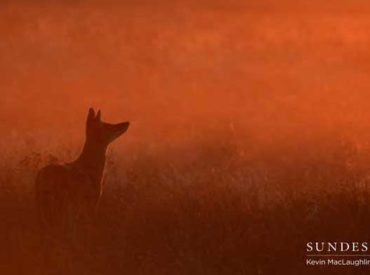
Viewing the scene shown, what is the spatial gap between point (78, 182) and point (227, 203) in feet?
2.38

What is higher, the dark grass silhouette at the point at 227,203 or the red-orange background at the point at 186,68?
the red-orange background at the point at 186,68

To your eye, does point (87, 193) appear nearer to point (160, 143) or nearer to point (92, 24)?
point (160, 143)

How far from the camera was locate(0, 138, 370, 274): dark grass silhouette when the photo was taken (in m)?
5.63

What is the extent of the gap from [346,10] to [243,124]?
72 centimetres

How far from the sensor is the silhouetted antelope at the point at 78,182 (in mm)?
5453

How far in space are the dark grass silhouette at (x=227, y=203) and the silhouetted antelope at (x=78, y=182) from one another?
4.0 inches

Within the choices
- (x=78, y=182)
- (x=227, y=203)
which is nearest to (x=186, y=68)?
(x=227, y=203)

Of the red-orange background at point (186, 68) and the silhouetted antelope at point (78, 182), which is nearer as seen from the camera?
the silhouetted antelope at point (78, 182)

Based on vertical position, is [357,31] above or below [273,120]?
above

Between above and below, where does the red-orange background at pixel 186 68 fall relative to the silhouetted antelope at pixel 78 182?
above

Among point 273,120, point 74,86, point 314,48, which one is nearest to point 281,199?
point 273,120

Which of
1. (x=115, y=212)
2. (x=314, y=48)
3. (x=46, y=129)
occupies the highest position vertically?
(x=314, y=48)

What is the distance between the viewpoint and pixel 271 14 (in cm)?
571

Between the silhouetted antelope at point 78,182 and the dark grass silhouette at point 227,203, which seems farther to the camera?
the dark grass silhouette at point 227,203
